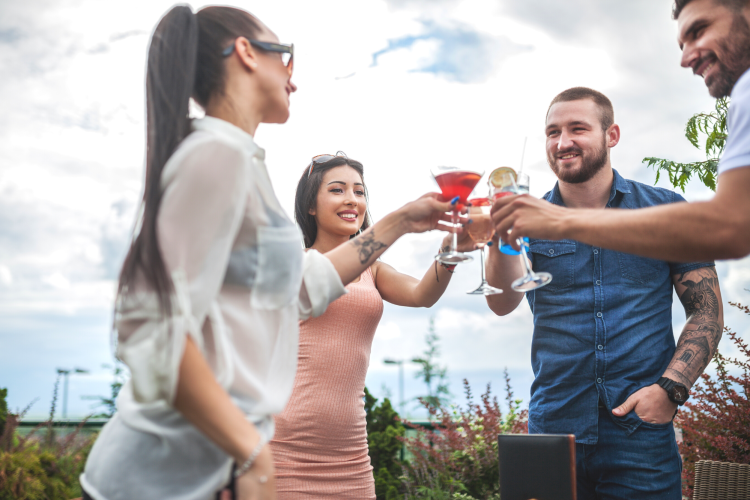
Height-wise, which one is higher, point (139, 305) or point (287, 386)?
point (139, 305)

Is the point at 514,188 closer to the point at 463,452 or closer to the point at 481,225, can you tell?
the point at 481,225

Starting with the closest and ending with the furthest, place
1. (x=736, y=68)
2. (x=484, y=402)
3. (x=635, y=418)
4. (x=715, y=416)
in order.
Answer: (x=736, y=68) → (x=635, y=418) → (x=715, y=416) → (x=484, y=402)

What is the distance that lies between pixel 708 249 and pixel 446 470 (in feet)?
12.3

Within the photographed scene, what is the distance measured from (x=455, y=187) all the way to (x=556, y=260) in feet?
2.92

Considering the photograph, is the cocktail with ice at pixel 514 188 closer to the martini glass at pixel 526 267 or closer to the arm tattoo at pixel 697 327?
the martini glass at pixel 526 267

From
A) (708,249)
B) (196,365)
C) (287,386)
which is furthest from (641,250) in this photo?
(196,365)

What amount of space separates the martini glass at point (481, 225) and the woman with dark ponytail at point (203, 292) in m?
0.92

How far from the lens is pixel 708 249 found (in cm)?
163

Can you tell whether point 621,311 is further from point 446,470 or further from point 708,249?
point 446,470

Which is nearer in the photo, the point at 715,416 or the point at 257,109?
the point at 257,109

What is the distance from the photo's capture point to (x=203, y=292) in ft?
4.01

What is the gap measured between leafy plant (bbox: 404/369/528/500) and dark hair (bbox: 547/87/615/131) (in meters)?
2.94

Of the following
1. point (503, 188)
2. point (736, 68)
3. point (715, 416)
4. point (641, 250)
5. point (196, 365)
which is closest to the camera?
point (196, 365)

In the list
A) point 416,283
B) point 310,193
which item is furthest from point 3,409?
point 416,283
